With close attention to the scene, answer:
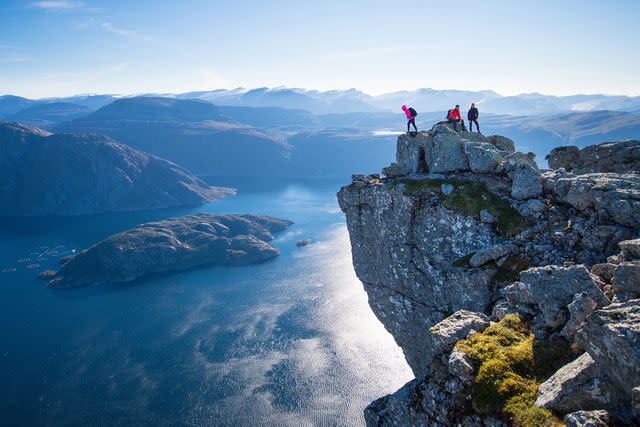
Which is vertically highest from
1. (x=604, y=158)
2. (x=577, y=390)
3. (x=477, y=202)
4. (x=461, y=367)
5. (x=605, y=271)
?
(x=604, y=158)

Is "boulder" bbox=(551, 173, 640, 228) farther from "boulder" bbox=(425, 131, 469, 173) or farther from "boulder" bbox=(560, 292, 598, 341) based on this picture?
"boulder" bbox=(560, 292, 598, 341)

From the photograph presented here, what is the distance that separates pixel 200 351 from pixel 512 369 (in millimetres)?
89824

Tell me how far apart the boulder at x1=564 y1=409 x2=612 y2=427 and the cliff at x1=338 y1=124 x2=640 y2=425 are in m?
0.13

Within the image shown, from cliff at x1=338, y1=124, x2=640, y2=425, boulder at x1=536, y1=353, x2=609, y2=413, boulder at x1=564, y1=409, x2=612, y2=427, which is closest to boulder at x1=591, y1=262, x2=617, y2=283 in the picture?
cliff at x1=338, y1=124, x2=640, y2=425

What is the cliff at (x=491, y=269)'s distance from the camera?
11789 millimetres

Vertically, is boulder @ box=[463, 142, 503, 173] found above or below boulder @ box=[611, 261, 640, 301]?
above

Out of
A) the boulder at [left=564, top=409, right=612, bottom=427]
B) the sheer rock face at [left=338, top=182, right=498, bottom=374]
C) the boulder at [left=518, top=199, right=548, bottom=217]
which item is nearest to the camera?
the boulder at [left=564, top=409, right=612, bottom=427]

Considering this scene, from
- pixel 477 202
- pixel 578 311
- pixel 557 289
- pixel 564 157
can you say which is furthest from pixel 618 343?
pixel 564 157

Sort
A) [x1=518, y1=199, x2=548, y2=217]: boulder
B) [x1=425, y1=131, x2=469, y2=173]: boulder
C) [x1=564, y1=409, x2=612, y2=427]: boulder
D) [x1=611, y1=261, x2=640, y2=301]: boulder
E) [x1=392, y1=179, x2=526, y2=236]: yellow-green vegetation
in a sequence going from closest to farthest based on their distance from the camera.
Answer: [x1=564, y1=409, x2=612, y2=427]: boulder
[x1=611, y1=261, x2=640, y2=301]: boulder
[x1=518, y1=199, x2=548, y2=217]: boulder
[x1=392, y1=179, x2=526, y2=236]: yellow-green vegetation
[x1=425, y1=131, x2=469, y2=173]: boulder

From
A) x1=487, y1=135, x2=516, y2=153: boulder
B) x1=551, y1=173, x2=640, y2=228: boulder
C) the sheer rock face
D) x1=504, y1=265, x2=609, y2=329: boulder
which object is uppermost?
x1=487, y1=135, x2=516, y2=153: boulder

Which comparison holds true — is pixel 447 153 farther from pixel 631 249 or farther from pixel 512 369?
pixel 512 369

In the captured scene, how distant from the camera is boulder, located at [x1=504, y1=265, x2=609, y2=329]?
43.8ft

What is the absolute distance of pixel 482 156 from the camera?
2698cm

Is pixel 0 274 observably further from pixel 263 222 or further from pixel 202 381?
pixel 202 381
